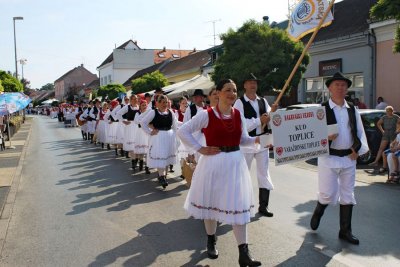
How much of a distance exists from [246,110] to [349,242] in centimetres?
232

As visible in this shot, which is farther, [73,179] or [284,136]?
[73,179]

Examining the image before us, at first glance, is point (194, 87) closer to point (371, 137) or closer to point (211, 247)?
point (371, 137)

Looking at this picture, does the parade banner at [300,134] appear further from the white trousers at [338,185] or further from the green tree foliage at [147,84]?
the green tree foliage at [147,84]

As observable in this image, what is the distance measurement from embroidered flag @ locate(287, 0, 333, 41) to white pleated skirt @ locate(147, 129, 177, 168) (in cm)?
330

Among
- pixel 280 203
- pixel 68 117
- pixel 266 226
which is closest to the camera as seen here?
pixel 266 226

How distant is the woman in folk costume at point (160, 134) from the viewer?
946 cm

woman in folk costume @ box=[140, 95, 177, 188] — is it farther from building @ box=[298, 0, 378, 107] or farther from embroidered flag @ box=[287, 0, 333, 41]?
building @ box=[298, 0, 378, 107]

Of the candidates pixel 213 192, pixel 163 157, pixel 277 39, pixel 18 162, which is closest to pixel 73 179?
pixel 163 157

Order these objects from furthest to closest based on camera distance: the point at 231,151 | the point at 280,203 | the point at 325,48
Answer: the point at 325,48, the point at 280,203, the point at 231,151

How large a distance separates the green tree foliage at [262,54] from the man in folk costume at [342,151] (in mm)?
16051

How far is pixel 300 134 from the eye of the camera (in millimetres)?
5598

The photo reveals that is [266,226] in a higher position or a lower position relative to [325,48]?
lower

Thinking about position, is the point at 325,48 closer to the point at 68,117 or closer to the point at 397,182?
the point at 397,182

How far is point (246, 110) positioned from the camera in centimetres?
689
